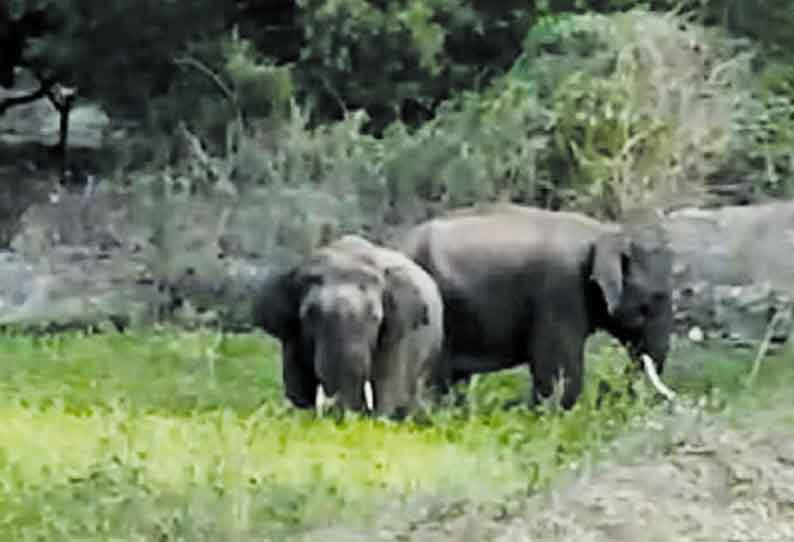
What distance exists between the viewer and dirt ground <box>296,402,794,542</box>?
5977 mm

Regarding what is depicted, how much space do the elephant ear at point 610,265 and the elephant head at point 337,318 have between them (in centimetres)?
89

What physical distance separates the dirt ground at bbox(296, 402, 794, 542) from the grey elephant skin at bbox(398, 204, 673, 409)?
117 inches

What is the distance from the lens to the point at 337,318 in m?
9.10

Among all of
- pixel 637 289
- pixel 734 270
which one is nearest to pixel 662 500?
pixel 637 289

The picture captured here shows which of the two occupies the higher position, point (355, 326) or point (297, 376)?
point (355, 326)

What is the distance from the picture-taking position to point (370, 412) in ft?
30.4

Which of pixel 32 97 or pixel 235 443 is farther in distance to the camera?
pixel 32 97

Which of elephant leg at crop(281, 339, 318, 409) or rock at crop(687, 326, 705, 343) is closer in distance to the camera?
elephant leg at crop(281, 339, 318, 409)

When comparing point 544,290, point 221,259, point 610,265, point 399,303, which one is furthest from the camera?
point 221,259

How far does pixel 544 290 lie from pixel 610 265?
1.31ft

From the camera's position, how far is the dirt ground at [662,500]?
5.98 meters

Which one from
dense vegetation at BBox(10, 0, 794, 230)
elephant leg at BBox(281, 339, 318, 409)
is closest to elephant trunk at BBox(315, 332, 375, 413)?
elephant leg at BBox(281, 339, 318, 409)

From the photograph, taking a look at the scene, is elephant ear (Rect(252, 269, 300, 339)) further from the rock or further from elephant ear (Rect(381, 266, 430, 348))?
the rock

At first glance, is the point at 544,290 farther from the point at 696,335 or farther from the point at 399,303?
the point at 696,335
